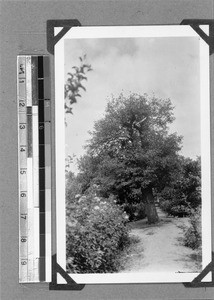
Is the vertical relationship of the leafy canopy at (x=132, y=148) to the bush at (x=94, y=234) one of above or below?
above

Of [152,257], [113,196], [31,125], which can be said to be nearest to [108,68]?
[31,125]

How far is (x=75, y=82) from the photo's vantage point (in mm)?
1438

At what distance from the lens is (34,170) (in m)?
1.43

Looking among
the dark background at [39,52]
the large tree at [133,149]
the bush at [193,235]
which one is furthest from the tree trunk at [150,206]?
the dark background at [39,52]

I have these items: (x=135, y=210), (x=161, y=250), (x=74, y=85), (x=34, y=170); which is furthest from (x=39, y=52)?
(x=161, y=250)

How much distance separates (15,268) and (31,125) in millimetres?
581

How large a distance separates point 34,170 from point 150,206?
0.49 m

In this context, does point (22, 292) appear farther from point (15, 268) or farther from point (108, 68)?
point (108, 68)

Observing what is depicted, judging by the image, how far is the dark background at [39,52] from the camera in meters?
1.43

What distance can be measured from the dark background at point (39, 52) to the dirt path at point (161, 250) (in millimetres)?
79

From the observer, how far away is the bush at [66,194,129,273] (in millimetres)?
1415

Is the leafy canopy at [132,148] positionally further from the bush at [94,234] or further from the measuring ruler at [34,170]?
the measuring ruler at [34,170]

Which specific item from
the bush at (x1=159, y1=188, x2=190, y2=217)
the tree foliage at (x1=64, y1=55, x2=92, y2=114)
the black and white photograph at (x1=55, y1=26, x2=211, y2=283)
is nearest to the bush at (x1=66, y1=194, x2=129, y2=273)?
the black and white photograph at (x1=55, y1=26, x2=211, y2=283)

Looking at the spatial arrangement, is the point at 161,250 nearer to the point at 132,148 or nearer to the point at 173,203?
the point at 173,203
